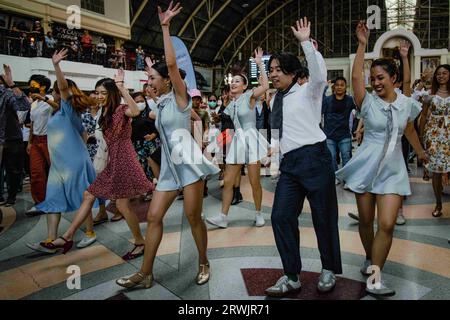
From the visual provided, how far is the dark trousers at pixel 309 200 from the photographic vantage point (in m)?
2.47

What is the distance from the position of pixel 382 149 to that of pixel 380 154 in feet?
0.12

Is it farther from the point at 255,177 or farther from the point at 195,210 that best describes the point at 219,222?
the point at 195,210

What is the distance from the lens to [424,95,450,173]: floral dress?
4.21 metres

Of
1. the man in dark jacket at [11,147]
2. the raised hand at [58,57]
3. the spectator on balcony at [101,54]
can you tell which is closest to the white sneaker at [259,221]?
the raised hand at [58,57]

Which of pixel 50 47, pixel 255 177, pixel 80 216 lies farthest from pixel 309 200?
pixel 50 47

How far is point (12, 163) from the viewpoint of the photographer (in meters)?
5.48

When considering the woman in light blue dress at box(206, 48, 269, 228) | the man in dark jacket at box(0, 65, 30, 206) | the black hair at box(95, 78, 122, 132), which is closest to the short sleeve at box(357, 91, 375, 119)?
the woman in light blue dress at box(206, 48, 269, 228)

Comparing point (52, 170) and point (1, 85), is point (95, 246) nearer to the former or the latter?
point (52, 170)

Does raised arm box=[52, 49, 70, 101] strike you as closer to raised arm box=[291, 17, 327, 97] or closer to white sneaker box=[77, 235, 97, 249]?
white sneaker box=[77, 235, 97, 249]

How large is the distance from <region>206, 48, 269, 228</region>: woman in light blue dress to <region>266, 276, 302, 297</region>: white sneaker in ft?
5.33

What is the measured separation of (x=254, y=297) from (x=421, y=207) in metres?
3.15

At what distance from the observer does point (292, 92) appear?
2553 mm

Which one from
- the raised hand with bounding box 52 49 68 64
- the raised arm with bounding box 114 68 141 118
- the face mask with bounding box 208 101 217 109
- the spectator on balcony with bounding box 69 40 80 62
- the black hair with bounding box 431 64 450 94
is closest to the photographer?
the raised arm with bounding box 114 68 141 118

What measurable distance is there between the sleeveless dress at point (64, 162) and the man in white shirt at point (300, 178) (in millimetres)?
2041
